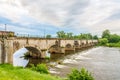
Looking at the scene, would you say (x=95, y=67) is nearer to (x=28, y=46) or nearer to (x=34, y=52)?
(x=28, y=46)

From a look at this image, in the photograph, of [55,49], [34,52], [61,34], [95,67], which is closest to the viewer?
[95,67]

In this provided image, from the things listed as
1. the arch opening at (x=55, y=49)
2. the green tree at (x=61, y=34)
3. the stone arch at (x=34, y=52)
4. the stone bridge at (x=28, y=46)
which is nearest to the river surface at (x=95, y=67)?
the stone arch at (x=34, y=52)

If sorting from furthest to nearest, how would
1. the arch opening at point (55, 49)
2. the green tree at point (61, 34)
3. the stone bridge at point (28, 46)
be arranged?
1. the green tree at point (61, 34)
2. the arch opening at point (55, 49)
3. the stone bridge at point (28, 46)

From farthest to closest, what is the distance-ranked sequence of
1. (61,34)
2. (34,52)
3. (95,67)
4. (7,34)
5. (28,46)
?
(61,34)
(34,52)
(28,46)
(95,67)
(7,34)

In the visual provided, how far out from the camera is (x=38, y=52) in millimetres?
67250

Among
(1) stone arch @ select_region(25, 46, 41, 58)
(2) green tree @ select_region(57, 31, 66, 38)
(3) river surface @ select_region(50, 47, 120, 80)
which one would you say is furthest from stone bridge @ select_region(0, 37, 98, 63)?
(2) green tree @ select_region(57, 31, 66, 38)

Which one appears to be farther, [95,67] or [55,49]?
[55,49]

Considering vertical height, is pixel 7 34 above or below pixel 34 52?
above

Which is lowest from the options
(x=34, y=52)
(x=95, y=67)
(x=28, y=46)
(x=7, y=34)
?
(x=95, y=67)

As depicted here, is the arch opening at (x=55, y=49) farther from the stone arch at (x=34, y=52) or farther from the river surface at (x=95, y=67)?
the river surface at (x=95, y=67)

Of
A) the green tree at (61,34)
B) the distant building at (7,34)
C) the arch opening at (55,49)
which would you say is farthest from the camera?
the green tree at (61,34)

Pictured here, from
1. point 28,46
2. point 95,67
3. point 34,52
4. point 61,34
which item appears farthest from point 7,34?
point 61,34

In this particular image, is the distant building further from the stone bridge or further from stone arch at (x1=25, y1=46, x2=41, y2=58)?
stone arch at (x1=25, y1=46, x2=41, y2=58)

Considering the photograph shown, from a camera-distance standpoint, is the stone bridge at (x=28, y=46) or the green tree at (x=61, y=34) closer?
the stone bridge at (x=28, y=46)
